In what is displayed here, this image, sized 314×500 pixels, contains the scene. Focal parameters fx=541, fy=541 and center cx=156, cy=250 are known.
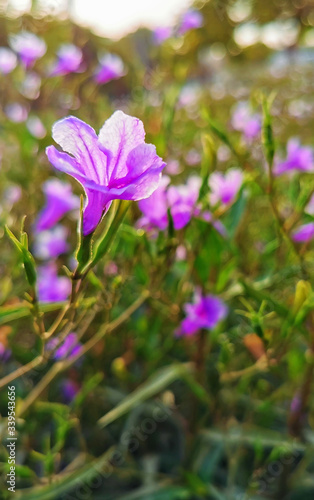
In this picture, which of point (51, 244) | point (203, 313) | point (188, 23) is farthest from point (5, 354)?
point (188, 23)

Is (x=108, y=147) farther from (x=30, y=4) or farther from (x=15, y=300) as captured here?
(x=30, y=4)

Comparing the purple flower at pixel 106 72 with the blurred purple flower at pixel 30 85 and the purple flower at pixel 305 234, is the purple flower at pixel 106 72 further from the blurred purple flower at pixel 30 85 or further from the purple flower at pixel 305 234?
the purple flower at pixel 305 234

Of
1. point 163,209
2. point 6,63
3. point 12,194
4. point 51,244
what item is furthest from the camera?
point 6,63

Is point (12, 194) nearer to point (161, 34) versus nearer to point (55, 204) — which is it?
point (55, 204)

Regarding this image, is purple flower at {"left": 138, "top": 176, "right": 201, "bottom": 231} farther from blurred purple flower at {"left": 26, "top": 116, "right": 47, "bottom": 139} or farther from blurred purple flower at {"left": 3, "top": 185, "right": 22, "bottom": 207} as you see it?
blurred purple flower at {"left": 26, "top": 116, "right": 47, "bottom": 139}

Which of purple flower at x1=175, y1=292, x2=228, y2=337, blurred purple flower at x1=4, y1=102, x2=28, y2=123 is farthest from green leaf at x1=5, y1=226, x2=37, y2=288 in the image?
blurred purple flower at x1=4, y1=102, x2=28, y2=123

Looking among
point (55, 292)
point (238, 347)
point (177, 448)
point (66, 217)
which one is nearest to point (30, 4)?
point (66, 217)

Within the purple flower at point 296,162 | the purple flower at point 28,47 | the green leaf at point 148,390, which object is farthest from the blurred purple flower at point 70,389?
the purple flower at point 28,47
